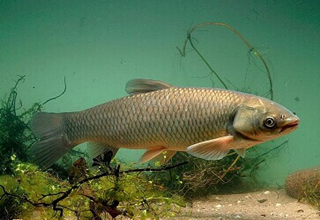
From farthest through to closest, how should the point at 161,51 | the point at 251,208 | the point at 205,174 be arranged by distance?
the point at 161,51
the point at 205,174
the point at 251,208

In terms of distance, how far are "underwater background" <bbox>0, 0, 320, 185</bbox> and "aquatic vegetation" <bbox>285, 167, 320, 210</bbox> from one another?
4.85 ft

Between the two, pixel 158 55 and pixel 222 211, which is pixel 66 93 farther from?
pixel 222 211

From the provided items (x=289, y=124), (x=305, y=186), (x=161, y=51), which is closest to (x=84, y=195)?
(x=289, y=124)

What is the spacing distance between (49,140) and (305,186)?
4425 millimetres

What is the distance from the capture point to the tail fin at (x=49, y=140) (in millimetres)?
5191

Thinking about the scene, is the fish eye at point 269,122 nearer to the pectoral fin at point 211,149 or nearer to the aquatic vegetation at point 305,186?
the pectoral fin at point 211,149

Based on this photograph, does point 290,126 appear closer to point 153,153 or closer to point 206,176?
point 153,153

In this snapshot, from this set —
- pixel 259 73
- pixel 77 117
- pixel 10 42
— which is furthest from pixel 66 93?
pixel 259 73

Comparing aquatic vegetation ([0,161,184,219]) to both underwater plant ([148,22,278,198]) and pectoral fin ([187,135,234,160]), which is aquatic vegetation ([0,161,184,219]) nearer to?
pectoral fin ([187,135,234,160])

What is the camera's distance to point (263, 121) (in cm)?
428

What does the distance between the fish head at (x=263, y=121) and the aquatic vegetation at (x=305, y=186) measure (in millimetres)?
2462

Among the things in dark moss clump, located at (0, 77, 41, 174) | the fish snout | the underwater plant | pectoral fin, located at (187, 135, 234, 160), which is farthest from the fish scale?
dark moss clump, located at (0, 77, 41, 174)

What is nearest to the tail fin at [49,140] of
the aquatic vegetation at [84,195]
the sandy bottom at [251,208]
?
the aquatic vegetation at [84,195]

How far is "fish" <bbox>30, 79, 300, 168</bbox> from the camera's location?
14.1 feet
